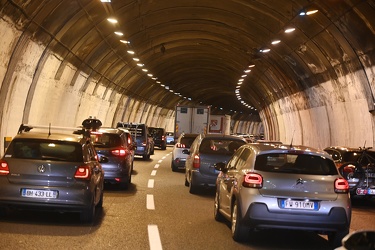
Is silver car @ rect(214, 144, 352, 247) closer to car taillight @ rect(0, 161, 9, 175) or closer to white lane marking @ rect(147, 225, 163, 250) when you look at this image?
white lane marking @ rect(147, 225, 163, 250)

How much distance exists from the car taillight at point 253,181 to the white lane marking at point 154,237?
1559 millimetres

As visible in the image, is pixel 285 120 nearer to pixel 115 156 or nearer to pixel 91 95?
pixel 91 95

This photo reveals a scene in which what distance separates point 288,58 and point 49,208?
18744mm

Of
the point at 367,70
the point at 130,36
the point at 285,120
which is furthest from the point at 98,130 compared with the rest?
the point at 285,120

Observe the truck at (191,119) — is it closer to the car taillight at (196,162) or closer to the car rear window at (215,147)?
the car rear window at (215,147)

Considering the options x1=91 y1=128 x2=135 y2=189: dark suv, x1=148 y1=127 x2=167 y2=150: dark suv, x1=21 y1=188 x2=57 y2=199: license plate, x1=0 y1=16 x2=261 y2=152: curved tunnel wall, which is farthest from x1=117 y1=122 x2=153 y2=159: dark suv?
x1=21 y1=188 x2=57 y2=199: license plate

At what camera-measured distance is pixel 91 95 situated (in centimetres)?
3200

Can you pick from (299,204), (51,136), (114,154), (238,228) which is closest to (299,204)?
(299,204)

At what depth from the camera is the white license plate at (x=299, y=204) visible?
850 centimetres

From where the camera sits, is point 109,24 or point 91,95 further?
point 91,95

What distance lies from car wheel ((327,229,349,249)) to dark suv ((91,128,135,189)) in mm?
7152

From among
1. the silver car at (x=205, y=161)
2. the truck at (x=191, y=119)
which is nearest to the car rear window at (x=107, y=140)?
the silver car at (x=205, y=161)

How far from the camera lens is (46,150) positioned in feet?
33.0

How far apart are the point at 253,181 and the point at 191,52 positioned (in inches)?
1099
